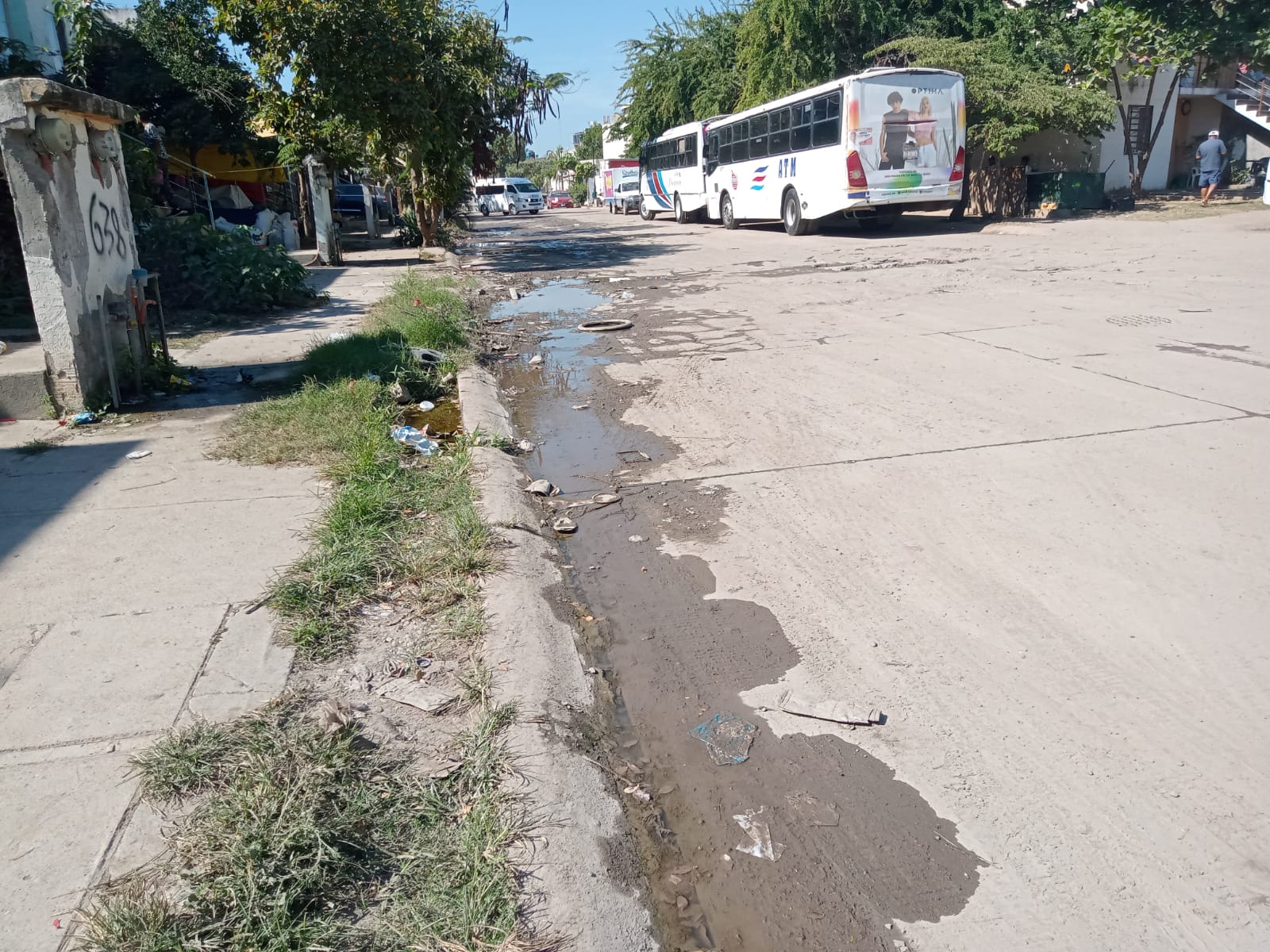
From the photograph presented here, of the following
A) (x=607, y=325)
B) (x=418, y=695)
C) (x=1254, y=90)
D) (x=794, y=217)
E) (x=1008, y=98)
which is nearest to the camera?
(x=418, y=695)

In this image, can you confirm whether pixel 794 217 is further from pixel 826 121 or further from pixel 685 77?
pixel 685 77

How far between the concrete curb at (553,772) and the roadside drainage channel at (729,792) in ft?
0.34

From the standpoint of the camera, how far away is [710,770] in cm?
307

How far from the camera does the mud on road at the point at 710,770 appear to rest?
249 cm

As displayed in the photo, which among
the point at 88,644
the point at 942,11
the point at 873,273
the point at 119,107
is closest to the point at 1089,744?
the point at 88,644

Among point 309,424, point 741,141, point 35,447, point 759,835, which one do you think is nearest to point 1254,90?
point 741,141

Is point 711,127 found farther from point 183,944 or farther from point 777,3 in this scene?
point 183,944

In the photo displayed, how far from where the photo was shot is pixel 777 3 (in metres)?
29.5

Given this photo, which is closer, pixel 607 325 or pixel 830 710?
pixel 830 710

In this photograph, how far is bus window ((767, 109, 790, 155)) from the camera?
2441 centimetres

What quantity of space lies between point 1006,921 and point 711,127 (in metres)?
31.2

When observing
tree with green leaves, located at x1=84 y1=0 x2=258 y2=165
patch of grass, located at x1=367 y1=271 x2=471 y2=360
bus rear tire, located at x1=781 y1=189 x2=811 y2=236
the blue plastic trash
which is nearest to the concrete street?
the blue plastic trash

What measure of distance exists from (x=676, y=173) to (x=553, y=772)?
116 ft

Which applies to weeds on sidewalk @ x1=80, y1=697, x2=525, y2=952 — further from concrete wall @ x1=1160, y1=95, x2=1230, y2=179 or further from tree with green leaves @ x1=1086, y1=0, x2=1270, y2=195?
concrete wall @ x1=1160, y1=95, x2=1230, y2=179
